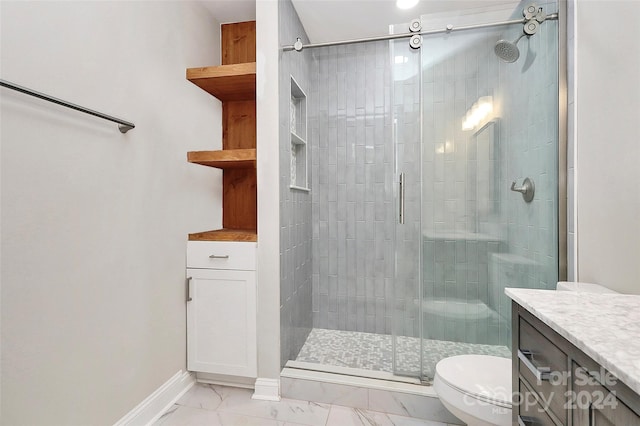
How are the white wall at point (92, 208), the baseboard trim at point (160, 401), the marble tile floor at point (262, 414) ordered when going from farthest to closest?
the marble tile floor at point (262, 414) < the baseboard trim at point (160, 401) < the white wall at point (92, 208)

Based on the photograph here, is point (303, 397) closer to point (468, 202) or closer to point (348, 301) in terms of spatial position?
point (348, 301)

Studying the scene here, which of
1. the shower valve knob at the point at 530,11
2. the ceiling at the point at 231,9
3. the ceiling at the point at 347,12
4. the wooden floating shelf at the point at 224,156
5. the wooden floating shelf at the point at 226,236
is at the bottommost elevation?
the wooden floating shelf at the point at 226,236

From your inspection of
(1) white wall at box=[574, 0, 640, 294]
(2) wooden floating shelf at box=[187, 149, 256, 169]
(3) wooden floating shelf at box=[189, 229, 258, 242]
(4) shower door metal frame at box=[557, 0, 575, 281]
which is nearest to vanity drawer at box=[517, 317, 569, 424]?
(1) white wall at box=[574, 0, 640, 294]

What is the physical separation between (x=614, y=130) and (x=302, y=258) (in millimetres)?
1883

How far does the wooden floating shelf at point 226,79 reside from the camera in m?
1.84

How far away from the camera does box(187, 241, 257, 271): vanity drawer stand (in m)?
1.83

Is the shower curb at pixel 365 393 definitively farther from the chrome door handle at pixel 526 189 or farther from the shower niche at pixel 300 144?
the shower niche at pixel 300 144

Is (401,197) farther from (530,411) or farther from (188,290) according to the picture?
(188,290)

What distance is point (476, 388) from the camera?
1205 millimetres

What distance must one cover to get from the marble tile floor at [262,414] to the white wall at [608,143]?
111cm

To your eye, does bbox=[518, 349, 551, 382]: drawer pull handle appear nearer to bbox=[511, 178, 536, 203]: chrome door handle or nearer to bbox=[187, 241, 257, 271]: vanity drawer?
bbox=[511, 178, 536, 203]: chrome door handle

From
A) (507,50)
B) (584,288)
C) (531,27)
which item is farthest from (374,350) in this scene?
(531,27)

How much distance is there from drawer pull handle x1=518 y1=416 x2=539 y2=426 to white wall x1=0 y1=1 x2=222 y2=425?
1582mm

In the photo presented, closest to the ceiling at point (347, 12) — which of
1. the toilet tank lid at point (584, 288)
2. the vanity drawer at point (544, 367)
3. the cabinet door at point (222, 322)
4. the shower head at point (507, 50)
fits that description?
the shower head at point (507, 50)
